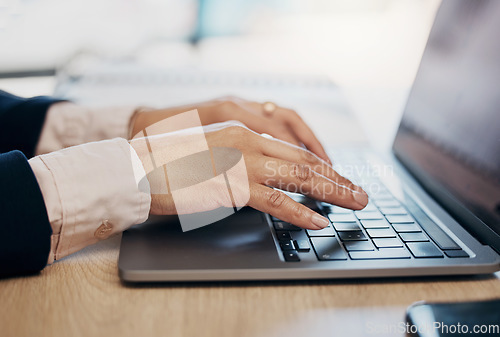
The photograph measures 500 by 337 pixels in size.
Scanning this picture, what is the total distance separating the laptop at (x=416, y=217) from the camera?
40cm

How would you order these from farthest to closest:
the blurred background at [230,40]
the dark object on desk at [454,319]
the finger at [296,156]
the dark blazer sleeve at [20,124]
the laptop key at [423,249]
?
the blurred background at [230,40] < the dark blazer sleeve at [20,124] < the finger at [296,156] < the laptop key at [423,249] < the dark object on desk at [454,319]

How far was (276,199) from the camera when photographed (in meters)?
0.46

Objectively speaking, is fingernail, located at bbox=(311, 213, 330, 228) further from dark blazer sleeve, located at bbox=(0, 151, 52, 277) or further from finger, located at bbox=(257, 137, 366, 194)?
dark blazer sleeve, located at bbox=(0, 151, 52, 277)

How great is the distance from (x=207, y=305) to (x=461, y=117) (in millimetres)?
448

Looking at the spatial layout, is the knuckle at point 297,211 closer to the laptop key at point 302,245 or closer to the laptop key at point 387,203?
the laptop key at point 302,245

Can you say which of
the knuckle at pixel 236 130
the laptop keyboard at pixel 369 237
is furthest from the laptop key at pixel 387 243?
the knuckle at pixel 236 130

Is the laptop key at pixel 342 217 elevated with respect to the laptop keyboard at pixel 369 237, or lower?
lower

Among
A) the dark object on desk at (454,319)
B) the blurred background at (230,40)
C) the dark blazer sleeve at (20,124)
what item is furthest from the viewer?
the blurred background at (230,40)

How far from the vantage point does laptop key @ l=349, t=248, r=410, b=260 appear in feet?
1.35

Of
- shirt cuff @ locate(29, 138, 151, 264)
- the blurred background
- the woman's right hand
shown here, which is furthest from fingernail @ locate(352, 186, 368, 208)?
→ the blurred background

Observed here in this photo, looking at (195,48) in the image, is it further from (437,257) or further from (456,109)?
(437,257)

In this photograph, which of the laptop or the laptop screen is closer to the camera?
the laptop

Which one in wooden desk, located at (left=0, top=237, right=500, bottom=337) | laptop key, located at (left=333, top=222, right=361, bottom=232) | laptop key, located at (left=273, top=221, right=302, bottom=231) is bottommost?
wooden desk, located at (left=0, top=237, right=500, bottom=337)

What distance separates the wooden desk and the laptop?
1 centimetres
